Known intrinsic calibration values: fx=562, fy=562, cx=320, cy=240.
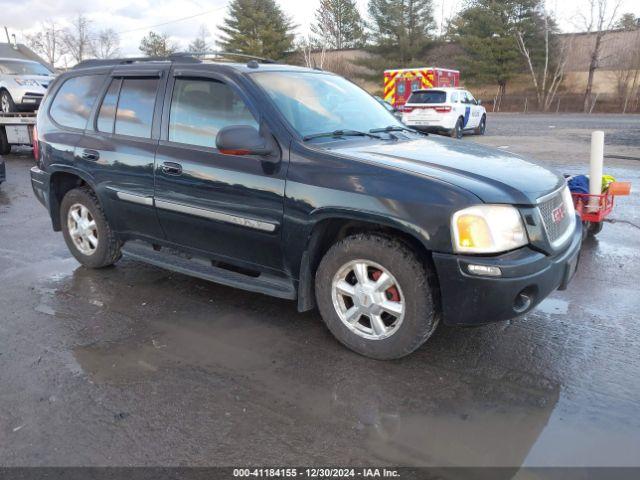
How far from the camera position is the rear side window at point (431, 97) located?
18344 millimetres

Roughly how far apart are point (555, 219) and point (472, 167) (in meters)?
0.62

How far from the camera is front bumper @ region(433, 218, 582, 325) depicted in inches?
122

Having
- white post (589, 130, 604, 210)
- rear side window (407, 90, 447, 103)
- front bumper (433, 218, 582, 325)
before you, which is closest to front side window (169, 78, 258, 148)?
front bumper (433, 218, 582, 325)

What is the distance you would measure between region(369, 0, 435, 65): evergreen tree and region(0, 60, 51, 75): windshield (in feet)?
141

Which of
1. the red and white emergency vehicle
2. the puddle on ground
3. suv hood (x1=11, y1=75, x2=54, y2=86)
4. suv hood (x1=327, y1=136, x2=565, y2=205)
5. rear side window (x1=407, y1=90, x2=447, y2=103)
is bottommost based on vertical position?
the puddle on ground

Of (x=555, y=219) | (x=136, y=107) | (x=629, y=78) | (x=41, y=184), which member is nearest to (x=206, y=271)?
(x=136, y=107)

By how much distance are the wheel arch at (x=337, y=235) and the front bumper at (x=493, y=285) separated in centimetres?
19

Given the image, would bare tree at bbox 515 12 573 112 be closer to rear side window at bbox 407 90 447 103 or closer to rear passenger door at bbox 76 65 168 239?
rear side window at bbox 407 90 447 103

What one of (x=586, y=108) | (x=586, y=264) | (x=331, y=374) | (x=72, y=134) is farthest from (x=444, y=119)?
(x=586, y=108)

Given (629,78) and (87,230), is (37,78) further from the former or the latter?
(629,78)

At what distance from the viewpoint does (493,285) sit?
122 inches

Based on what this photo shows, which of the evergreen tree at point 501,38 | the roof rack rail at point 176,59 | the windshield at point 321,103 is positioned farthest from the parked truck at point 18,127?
the evergreen tree at point 501,38

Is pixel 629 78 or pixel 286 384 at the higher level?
pixel 629 78

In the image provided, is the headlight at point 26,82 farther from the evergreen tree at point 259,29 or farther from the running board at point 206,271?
the evergreen tree at point 259,29
